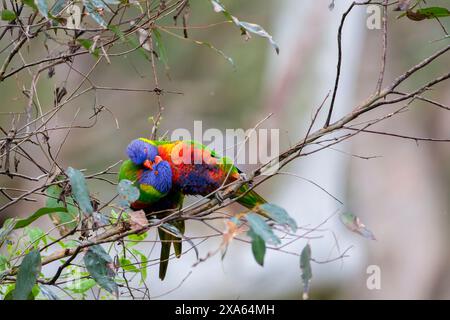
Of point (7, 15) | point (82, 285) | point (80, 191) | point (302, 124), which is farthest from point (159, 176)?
point (302, 124)

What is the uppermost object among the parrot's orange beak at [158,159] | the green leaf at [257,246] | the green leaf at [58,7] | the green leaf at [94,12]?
the green leaf at [58,7]

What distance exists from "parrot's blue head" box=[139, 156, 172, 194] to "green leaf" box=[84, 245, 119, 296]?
0.72 metres

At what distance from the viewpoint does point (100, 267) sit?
3.73ft

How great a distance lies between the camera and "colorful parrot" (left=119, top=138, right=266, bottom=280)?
1851 mm

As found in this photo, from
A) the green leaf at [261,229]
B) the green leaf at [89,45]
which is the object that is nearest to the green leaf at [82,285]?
the green leaf at [89,45]

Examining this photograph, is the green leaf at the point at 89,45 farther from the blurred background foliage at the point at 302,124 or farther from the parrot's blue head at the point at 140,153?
the blurred background foliage at the point at 302,124

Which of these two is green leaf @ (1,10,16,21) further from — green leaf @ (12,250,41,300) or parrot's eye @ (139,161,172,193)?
parrot's eye @ (139,161,172,193)

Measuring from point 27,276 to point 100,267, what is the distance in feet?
0.42

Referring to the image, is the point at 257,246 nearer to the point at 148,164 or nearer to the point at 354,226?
the point at 354,226

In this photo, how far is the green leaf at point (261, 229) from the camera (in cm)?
92

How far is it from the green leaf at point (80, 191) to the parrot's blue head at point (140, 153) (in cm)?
78

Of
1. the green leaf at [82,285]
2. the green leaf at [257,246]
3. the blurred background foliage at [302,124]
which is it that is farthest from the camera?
the blurred background foliage at [302,124]
